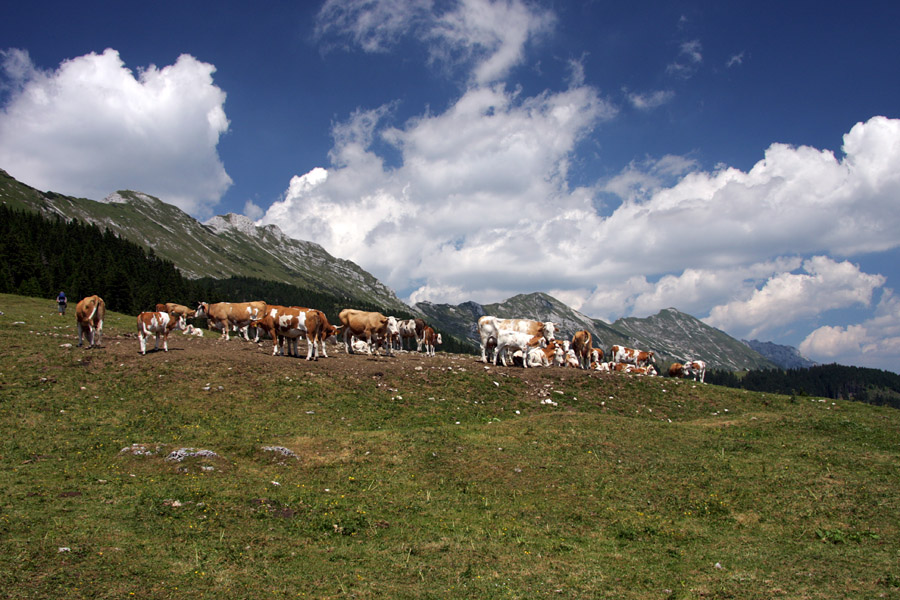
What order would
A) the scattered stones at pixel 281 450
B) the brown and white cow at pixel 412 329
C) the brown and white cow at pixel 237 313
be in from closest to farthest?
the scattered stones at pixel 281 450 < the brown and white cow at pixel 237 313 < the brown and white cow at pixel 412 329

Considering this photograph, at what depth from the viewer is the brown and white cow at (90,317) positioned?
27016 mm

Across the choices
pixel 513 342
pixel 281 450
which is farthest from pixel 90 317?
pixel 513 342

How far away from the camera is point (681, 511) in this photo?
13.3 meters

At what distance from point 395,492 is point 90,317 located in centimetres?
2335

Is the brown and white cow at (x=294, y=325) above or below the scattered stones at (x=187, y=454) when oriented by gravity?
above

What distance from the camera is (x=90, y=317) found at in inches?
1065

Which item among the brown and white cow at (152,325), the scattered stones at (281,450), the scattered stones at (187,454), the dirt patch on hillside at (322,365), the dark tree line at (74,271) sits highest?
Result: the dark tree line at (74,271)

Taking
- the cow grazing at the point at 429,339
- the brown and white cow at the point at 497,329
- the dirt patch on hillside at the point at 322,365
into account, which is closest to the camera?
the dirt patch on hillside at the point at 322,365

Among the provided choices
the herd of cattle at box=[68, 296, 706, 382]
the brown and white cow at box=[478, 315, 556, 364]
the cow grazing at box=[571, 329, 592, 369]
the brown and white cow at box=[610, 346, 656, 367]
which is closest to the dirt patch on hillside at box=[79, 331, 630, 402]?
the herd of cattle at box=[68, 296, 706, 382]

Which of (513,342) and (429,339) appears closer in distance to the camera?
(513,342)

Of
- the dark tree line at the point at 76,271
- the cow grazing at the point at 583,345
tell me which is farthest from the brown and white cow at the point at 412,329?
the dark tree line at the point at 76,271

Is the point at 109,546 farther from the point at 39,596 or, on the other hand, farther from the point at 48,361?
the point at 48,361

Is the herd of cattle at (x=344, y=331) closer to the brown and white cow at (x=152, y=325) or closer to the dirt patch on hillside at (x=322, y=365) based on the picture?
the brown and white cow at (x=152, y=325)

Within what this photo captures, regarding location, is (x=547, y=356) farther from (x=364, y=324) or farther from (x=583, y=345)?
(x=364, y=324)
